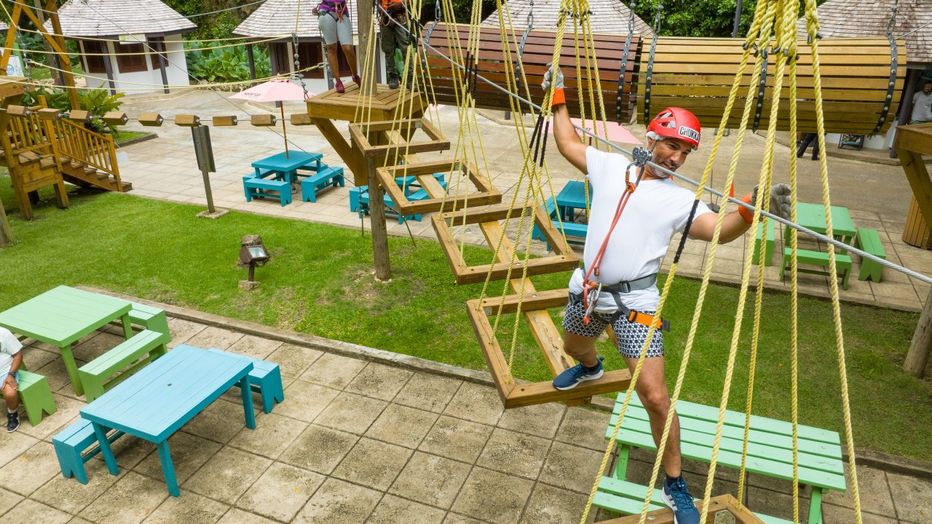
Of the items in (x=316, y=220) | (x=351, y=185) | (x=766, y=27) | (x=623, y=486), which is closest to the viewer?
(x=766, y=27)

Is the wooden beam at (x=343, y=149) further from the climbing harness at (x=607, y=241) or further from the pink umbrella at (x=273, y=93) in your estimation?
the climbing harness at (x=607, y=241)

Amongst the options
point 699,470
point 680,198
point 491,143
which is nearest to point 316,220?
point 491,143

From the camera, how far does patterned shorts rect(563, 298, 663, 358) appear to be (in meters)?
2.96

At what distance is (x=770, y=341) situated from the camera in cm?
690

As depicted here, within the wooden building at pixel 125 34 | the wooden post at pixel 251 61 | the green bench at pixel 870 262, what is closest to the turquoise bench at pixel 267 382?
the green bench at pixel 870 262

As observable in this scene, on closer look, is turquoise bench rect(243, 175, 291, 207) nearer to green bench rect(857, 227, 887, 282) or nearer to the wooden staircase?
the wooden staircase

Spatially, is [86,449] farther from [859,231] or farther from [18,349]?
[859,231]

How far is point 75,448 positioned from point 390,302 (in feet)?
12.1

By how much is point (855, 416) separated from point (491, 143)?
11294mm

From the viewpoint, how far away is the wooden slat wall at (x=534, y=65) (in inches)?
207

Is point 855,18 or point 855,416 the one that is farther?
point 855,18

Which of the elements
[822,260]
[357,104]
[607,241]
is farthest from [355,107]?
[822,260]

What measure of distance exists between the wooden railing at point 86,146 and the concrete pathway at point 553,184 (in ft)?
2.34

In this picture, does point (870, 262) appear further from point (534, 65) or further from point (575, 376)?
point (575, 376)
